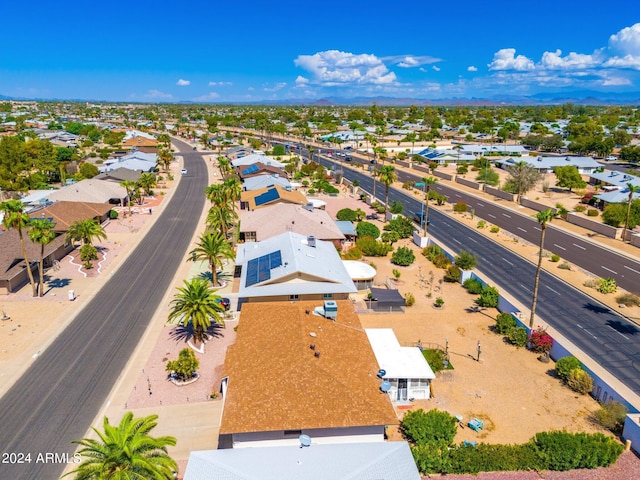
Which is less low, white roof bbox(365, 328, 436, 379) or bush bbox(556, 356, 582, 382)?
white roof bbox(365, 328, 436, 379)

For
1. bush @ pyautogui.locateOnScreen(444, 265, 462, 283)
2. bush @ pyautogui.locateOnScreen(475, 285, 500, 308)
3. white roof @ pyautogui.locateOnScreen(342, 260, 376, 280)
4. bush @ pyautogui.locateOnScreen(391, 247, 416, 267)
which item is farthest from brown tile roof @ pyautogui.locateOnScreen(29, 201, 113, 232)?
bush @ pyautogui.locateOnScreen(475, 285, 500, 308)

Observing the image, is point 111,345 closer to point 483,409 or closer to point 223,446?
point 223,446

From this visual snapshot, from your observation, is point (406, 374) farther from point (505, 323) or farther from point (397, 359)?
point (505, 323)

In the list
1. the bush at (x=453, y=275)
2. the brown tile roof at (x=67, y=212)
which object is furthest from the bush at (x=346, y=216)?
the brown tile roof at (x=67, y=212)

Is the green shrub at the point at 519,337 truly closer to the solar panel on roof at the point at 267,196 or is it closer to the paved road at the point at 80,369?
the paved road at the point at 80,369

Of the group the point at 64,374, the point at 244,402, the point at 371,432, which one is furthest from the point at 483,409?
the point at 64,374

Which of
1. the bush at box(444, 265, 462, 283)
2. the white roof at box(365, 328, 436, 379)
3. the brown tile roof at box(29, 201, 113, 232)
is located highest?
the brown tile roof at box(29, 201, 113, 232)

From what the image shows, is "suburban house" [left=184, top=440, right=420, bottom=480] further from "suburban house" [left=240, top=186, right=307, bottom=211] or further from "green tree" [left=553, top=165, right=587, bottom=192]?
"green tree" [left=553, top=165, right=587, bottom=192]
